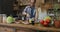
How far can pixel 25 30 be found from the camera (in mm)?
2820

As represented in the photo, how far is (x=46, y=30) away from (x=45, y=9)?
4.15 feet

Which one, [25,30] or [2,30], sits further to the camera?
[2,30]

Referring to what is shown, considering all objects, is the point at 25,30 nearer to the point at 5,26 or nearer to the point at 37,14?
the point at 5,26

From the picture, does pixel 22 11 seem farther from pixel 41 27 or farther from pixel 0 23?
pixel 41 27

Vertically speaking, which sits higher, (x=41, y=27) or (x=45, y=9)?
(x=45, y=9)

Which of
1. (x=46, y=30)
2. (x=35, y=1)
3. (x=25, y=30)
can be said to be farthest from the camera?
(x=35, y=1)

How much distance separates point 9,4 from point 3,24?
130 cm

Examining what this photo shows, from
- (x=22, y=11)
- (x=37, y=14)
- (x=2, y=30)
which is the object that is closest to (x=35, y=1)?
(x=37, y=14)

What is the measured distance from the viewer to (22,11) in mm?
4191

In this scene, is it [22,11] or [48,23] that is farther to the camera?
[22,11]

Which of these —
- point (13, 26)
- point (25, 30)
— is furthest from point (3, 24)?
point (25, 30)

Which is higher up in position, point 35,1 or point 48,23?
point 35,1

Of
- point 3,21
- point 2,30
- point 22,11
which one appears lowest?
point 2,30

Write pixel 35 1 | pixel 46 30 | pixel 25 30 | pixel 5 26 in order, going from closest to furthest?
pixel 46 30
pixel 25 30
pixel 5 26
pixel 35 1
